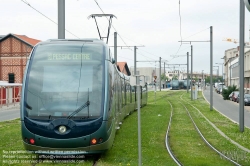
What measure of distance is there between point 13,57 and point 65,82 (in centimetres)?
5351

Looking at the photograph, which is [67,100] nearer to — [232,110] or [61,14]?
[61,14]

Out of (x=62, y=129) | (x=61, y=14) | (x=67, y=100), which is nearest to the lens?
(x=62, y=129)

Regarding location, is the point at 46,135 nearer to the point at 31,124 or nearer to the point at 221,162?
the point at 31,124

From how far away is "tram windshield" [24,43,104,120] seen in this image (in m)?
10.0

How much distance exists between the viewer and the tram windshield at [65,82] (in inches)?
394

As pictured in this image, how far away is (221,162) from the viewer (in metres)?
10.6

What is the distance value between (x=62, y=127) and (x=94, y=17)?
11695mm

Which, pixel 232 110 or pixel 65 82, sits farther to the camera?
pixel 232 110

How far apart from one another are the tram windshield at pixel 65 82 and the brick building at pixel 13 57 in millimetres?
51215

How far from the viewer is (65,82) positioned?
1029 centimetres

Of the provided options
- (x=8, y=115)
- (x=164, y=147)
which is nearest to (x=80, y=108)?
(x=164, y=147)

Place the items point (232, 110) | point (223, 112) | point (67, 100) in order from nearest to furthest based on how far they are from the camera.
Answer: point (67, 100) → point (223, 112) → point (232, 110)

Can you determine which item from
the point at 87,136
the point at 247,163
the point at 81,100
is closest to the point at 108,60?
the point at 81,100

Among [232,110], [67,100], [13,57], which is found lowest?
[232,110]
